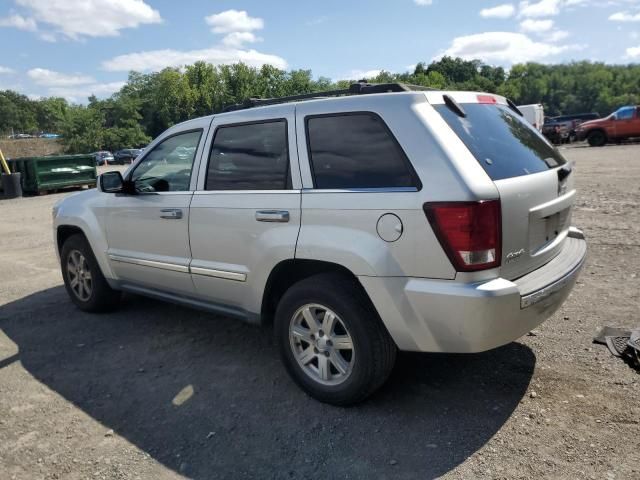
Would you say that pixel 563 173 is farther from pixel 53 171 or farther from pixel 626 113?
pixel 626 113

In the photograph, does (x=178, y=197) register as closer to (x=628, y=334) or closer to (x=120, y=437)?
(x=120, y=437)

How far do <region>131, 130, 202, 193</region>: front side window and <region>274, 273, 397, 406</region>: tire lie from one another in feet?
4.81

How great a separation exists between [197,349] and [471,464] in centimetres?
242

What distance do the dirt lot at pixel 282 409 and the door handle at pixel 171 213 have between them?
1.10m

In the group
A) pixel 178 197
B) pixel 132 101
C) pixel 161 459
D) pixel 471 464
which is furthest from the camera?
pixel 132 101

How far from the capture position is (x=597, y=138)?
27.1 m

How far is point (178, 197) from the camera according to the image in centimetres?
402

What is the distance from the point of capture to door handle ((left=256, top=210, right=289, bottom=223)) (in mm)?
3270

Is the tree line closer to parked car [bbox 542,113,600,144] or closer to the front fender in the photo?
parked car [bbox 542,113,600,144]

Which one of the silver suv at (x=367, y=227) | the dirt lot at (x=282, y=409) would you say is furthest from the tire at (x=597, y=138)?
the silver suv at (x=367, y=227)

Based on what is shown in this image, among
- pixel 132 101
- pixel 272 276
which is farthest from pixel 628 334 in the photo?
pixel 132 101

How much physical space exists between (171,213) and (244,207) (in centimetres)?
83

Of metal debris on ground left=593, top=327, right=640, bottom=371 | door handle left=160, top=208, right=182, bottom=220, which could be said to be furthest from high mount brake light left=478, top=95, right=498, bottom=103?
door handle left=160, top=208, right=182, bottom=220

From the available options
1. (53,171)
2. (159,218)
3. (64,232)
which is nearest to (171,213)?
(159,218)
